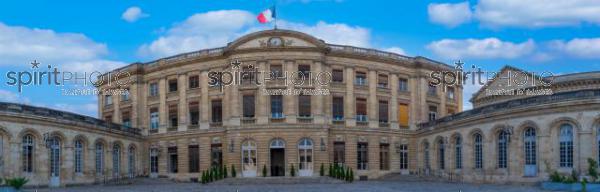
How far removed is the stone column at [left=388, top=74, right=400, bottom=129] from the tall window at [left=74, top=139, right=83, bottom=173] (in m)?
20.0

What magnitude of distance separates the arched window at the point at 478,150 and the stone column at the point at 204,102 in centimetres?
1784

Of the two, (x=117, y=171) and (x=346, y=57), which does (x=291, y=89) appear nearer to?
(x=346, y=57)

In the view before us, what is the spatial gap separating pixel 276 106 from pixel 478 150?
13.1m

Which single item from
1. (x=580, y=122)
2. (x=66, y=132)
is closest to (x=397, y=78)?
(x=580, y=122)

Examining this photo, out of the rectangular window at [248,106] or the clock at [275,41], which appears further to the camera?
the rectangular window at [248,106]

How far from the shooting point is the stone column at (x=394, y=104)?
51344mm

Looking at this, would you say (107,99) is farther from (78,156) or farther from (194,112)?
(78,156)

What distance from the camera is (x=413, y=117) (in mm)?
52438

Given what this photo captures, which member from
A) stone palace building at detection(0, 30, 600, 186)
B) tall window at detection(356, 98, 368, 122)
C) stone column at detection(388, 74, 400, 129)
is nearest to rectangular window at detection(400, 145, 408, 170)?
stone palace building at detection(0, 30, 600, 186)

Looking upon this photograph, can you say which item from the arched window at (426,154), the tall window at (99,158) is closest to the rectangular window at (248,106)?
the tall window at (99,158)

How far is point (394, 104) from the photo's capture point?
169 ft

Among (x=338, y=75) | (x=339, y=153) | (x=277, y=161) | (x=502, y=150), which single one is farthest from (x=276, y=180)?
(x=502, y=150)

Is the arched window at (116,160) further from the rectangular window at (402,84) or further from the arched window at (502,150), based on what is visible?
the arched window at (502,150)

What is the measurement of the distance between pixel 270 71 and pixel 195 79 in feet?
20.5
